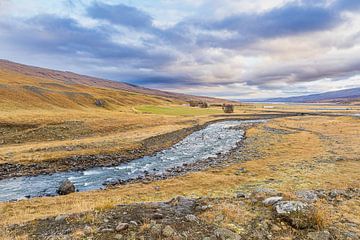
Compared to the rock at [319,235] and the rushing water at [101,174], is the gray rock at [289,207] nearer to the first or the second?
the rock at [319,235]

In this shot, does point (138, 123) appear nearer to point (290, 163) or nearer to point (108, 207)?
point (290, 163)

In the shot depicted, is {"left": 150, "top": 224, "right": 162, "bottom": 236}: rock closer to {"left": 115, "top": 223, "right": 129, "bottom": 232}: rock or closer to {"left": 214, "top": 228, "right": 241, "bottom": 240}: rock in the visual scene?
{"left": 115, "top": 223, "right": 129, "bottom": 232}: rock

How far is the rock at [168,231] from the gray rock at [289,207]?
4847 millimetres

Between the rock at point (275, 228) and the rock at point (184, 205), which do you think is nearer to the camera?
the rock at point (275, 228)

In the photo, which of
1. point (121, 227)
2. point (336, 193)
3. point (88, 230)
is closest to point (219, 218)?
point (121, 227)

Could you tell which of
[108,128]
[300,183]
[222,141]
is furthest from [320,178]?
[108,128]

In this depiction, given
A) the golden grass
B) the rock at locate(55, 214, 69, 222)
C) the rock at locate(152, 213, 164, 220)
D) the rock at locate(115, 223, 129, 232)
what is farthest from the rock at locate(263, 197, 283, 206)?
the rock at locate(55, 214, 69, 222)

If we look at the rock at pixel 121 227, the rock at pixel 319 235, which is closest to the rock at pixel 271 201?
the rock at pixel 319 235

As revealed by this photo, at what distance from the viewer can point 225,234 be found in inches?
406

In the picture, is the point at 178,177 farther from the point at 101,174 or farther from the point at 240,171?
the point at 101,174

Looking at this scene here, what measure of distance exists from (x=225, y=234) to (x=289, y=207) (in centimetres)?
335

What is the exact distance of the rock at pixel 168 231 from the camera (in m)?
9.98

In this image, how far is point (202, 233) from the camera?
34.1 feet

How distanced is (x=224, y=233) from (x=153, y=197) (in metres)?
8.59
